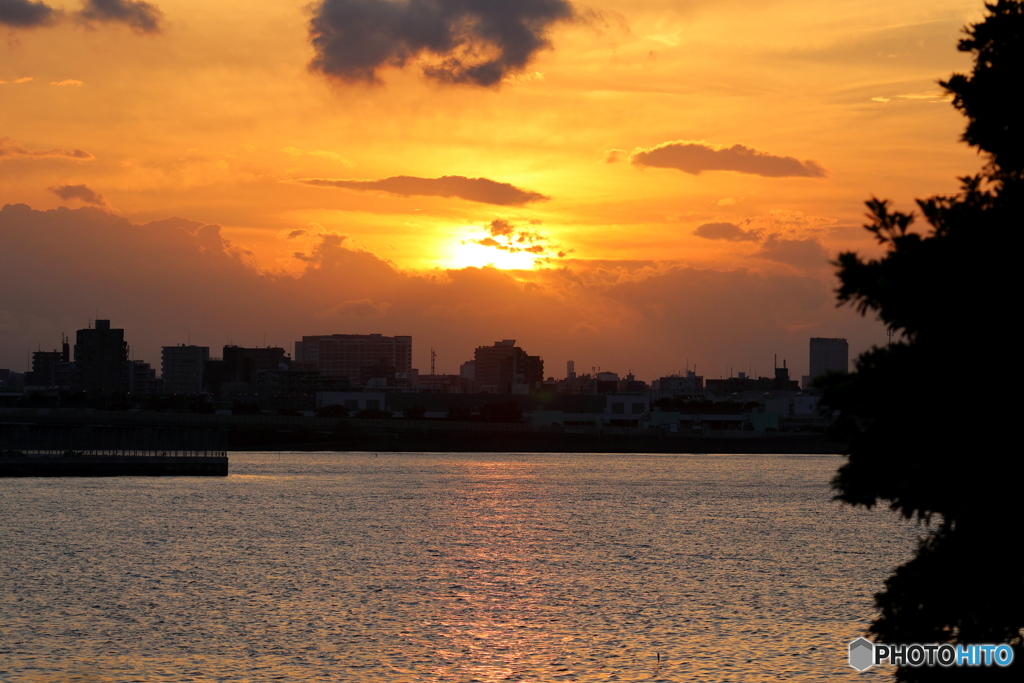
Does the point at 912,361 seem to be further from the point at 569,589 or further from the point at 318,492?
the point at 318,492

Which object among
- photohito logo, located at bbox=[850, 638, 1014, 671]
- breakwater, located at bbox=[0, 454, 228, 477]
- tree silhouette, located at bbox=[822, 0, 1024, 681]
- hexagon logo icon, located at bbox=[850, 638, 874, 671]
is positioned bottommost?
breakwater, located at bbox=[0, 454, 228, 477]

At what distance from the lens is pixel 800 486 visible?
534ft

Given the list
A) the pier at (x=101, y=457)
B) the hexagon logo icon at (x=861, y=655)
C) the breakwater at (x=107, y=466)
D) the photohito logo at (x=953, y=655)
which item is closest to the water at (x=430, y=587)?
the hexagon logo icon at (x=861, y=655)

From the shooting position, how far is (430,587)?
61344mm

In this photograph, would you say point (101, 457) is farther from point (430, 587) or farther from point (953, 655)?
point (953, 655)

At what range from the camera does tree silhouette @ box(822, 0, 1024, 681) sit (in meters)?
16.0

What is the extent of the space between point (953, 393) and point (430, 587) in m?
48.4

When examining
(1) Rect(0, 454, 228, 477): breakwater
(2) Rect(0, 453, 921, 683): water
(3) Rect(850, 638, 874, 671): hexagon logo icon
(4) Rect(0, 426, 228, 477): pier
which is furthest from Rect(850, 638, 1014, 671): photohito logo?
(4) Rect(0, 426, 228, 477): pier

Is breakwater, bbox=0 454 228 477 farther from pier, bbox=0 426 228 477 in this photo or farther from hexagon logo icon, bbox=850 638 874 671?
hexagon logo icon, bbox=850 638 874 671

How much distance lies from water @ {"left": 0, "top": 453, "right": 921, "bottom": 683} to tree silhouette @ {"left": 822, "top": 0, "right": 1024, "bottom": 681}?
22.8 meters

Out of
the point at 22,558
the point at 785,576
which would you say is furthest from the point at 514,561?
the point at 22,558

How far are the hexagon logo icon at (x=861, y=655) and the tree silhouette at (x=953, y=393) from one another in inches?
936

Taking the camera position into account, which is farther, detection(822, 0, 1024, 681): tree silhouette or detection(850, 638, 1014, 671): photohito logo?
detection(850, 638, 1014, 671): photohito logo

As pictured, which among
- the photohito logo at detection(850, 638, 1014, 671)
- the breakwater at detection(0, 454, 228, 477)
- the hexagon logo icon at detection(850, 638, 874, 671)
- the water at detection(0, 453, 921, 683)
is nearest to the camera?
the photohito logo at detection(850, 638, 1014, 671)
